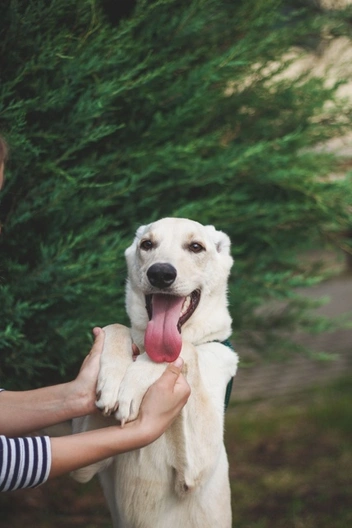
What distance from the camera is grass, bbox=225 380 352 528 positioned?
4016 mm

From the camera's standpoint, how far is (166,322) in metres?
2.30

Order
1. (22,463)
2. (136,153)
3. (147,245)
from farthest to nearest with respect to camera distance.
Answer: (136,153) → (147,245) → (22,463)

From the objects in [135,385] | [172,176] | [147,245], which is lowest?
[172,176]

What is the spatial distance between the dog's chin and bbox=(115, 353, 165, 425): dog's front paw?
0.27 m

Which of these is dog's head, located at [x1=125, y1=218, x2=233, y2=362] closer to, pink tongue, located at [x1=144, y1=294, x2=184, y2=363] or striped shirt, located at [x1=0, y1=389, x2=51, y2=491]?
pink tongue, located at [x1=144, y1=294, x2=184, y2=363]

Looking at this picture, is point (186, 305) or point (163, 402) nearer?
point (163, 402)

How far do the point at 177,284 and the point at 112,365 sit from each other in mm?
382

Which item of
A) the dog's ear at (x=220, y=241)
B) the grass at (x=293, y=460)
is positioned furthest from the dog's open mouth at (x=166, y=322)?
the grass at (x=293, y=460)

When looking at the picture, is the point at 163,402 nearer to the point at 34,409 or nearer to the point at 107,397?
the point at 107,397

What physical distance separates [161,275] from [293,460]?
2.95m

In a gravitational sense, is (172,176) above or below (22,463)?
below

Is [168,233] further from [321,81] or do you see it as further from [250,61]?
[321,81]

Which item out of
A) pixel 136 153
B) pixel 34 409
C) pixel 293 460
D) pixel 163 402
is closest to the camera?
pixel 163 402

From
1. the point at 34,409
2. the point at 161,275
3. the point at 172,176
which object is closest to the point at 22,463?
the point at 34,409
